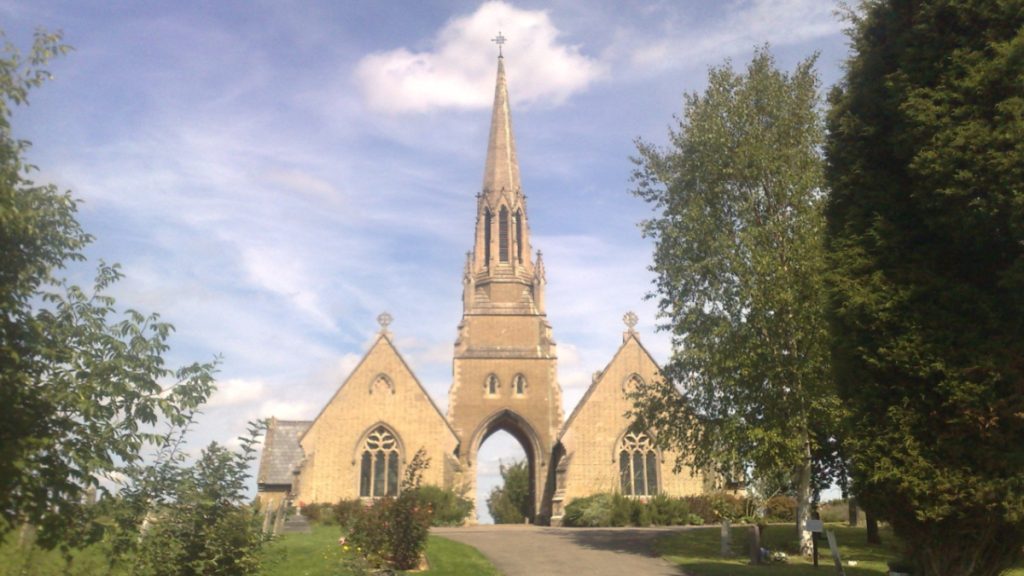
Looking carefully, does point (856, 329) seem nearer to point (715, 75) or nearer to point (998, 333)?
point (998, 333)

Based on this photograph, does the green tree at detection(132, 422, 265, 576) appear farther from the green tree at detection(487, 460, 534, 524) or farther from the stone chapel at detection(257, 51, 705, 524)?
the green tree at detection(487, 460, 534, 524)

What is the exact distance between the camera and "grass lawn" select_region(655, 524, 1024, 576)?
17.9 metres

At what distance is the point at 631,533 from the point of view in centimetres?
2770

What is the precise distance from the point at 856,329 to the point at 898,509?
2828 millimetres

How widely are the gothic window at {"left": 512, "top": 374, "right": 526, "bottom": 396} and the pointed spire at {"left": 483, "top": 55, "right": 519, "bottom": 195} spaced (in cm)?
1157

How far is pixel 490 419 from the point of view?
45.8 m

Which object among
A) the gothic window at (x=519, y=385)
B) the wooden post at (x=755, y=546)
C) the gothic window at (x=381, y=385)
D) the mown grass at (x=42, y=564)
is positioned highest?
the gothic window at (x=519, y=385)

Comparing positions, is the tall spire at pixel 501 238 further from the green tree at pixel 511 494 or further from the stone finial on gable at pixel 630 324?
the green tree at pixel 511 494

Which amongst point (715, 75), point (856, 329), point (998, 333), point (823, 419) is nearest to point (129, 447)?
point (856, 329)

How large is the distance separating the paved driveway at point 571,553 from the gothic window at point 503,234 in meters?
23.6

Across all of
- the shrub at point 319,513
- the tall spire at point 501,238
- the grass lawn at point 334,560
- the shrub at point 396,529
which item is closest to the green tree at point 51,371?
the grass lawn at point 334,560

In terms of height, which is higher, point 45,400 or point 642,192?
point 642,192

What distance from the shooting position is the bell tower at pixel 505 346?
149 ft

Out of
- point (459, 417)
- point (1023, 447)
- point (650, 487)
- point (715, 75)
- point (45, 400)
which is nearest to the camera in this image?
point (45, 400)
